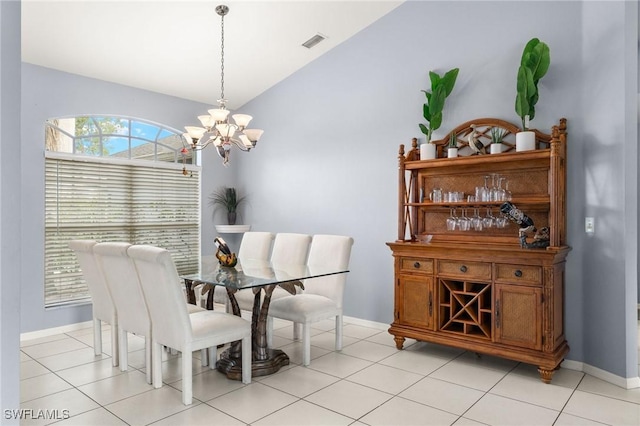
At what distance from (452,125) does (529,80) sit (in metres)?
0.86

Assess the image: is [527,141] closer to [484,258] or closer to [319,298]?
[484,258]

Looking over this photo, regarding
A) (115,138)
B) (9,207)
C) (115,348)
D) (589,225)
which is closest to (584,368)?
(589,225)

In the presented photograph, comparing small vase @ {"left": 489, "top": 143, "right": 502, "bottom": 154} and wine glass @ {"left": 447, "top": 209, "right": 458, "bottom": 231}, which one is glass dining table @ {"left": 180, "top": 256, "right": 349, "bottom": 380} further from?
small vase @ {"left": 489, "top": 143, "right": 502, "bottom": 154}

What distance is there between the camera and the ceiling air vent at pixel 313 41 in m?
4.77

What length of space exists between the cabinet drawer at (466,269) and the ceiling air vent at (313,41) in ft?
9.20

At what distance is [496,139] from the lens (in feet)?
12.3

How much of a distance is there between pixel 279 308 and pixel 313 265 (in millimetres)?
590

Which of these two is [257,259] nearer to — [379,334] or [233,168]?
[379,334]

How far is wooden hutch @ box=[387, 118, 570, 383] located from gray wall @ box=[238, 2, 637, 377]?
0.64 ft

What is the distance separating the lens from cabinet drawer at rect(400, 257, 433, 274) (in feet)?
12.5

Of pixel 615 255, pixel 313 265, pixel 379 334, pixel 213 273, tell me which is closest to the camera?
pixel 615 255

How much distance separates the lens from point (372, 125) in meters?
4.77

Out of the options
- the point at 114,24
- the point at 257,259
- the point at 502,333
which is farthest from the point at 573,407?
the point at 114,24

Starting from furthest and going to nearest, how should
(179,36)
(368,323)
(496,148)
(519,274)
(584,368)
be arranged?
1. (368,323)
2. (179,36)
3. (496,148)
4. (584,368)
5. (519,274)
